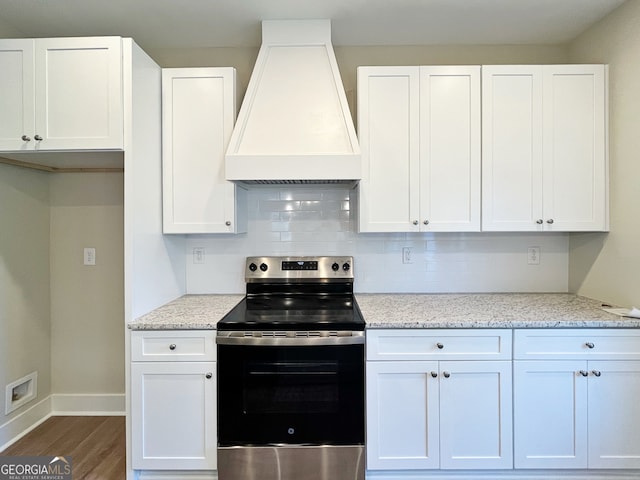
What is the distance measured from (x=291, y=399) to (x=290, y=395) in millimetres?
20

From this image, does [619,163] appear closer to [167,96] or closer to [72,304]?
[167,96]

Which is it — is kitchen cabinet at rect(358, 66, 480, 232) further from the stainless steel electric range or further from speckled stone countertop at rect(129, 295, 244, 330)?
speckled stone countertop at rect(129, 295, 244, 330)

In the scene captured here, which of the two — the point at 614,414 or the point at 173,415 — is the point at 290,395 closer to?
the point at 173,415

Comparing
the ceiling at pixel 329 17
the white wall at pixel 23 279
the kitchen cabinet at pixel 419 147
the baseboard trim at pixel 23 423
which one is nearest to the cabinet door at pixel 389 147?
the kitchen cabinet at pixel 419 147

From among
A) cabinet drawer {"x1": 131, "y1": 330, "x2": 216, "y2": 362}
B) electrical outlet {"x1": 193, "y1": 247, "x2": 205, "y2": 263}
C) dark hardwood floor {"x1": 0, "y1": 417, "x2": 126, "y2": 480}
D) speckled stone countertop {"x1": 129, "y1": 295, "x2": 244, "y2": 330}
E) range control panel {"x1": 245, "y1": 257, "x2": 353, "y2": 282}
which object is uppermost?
electrical outlet {"x1": 193, "y1": 247, "x2": 205, "y2": 263}

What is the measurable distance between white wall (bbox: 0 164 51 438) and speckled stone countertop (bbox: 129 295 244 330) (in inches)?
38.0

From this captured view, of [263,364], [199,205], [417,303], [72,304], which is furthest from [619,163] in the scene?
[72,304]

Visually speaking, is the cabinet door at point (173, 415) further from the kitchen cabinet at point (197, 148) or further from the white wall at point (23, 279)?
the white wall at point (23, 279)

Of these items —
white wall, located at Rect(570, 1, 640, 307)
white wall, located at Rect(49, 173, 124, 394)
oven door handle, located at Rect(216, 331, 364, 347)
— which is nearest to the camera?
oven door handle, located at Rect(216, 331, 364, 347)

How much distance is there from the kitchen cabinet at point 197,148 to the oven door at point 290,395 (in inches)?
31.2

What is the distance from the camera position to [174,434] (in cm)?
184

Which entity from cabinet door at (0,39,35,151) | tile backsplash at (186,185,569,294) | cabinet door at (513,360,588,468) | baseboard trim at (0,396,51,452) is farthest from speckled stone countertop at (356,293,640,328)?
baseboard trim at (0,396,51,452)

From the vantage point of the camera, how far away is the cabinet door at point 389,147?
214 centimetres

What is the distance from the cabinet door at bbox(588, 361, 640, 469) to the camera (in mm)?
1816
